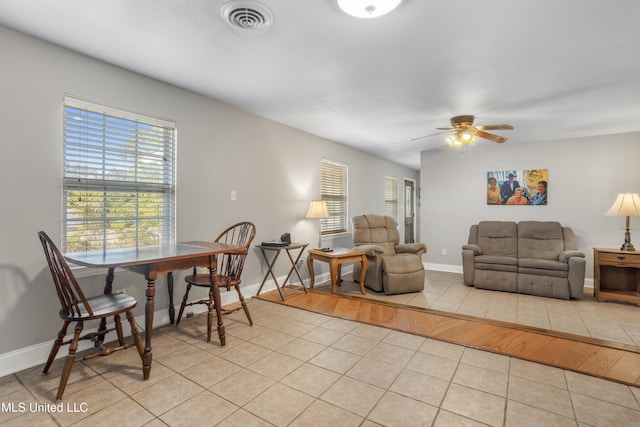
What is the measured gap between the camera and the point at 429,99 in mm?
3338

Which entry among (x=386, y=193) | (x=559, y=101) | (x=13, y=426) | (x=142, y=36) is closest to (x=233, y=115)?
(x=142, y=36)

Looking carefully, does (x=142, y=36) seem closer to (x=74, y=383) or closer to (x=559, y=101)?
(x=74, y=383)

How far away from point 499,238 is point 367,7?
4268 millimetres

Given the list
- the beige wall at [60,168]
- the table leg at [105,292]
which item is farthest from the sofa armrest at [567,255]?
the table leg at [105,292]

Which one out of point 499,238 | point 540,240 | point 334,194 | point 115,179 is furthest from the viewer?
→ point 334,194

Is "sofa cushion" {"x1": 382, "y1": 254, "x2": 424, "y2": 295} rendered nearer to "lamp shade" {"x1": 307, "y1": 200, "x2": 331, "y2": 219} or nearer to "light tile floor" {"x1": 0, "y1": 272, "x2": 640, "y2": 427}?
"lamp shade" {"x1": 307, "y1": 200, "x2": 331, "y2": 219}

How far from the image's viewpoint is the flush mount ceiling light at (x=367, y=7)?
69.2 inches

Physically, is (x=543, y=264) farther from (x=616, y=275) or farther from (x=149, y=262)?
(x=149, y=262)

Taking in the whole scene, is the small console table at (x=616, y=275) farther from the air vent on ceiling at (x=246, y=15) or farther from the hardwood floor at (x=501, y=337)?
the air vent on ceiling at (x=246, y=15)

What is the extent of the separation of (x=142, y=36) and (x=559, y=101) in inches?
154

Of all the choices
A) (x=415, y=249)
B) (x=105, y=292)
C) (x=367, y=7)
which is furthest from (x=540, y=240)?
(x=105, y=292)

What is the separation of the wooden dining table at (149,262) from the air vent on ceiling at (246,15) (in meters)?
1.59

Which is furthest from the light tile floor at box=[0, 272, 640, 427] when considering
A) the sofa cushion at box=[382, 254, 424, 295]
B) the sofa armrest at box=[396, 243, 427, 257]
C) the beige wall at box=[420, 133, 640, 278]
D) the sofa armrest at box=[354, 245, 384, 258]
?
the beige wall at box=[420, 133, 640, 278]

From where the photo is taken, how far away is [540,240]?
15.2 feet
